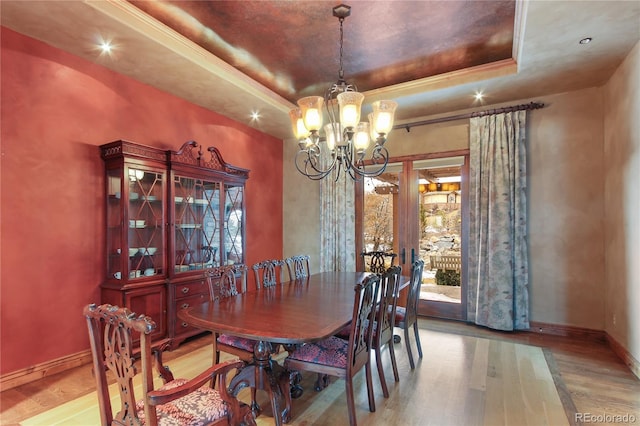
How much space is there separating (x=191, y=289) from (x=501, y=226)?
3765 millimetres

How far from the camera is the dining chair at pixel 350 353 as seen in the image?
204 centimetres

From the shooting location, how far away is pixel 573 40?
2.79 m

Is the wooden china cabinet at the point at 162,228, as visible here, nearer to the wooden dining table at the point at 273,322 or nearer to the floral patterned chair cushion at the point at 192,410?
the wooden dining table at the point at 273,322

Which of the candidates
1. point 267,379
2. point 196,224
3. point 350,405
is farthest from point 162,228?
point 350,405

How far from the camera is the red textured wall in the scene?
2627mm

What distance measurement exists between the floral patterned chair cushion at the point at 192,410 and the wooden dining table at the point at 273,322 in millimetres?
327

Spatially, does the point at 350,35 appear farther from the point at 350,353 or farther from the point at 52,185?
the point at 52,185

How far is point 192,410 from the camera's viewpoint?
154 cm

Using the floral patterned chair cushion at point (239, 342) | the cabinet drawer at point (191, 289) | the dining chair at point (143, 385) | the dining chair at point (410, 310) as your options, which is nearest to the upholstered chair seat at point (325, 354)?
the floral patterned chair cushion at point (239, 342)

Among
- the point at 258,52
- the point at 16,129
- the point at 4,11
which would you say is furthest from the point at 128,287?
the point at 258,52

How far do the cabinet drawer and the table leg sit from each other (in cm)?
163

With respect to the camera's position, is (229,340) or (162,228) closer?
(229,340)

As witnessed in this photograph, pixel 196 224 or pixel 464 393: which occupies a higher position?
pixel 196 224

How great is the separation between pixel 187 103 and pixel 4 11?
1838 millimetres
